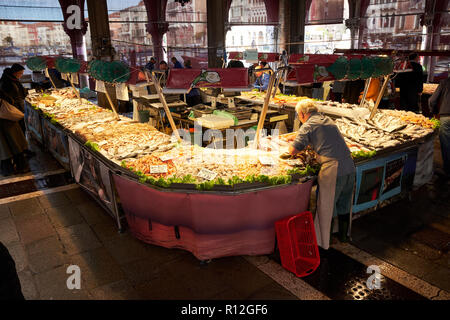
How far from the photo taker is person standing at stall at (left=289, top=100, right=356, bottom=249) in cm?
402

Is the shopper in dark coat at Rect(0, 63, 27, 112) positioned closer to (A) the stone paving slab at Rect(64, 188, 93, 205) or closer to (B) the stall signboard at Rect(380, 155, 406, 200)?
(A) the stone paving slab at Rect(64, 188, 93, 205)

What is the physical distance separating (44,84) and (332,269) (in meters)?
12.0

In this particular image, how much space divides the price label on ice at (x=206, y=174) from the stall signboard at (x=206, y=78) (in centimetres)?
105

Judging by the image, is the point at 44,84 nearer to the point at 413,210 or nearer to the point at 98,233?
the point at 98,233

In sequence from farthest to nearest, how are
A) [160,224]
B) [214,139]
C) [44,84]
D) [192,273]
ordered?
[44,84] → [214,139] → [160,224] → [192,273]

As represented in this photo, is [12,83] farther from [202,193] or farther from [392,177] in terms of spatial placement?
[392,177]

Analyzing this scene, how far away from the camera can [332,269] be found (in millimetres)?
3922

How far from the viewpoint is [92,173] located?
5.29m

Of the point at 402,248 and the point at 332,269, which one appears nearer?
the point at 332,269

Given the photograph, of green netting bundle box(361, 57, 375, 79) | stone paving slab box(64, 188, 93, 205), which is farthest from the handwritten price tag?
green netting bundle box(361, 57, 375, 79)

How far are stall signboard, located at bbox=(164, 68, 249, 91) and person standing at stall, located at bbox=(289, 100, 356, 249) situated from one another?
2.74ft
